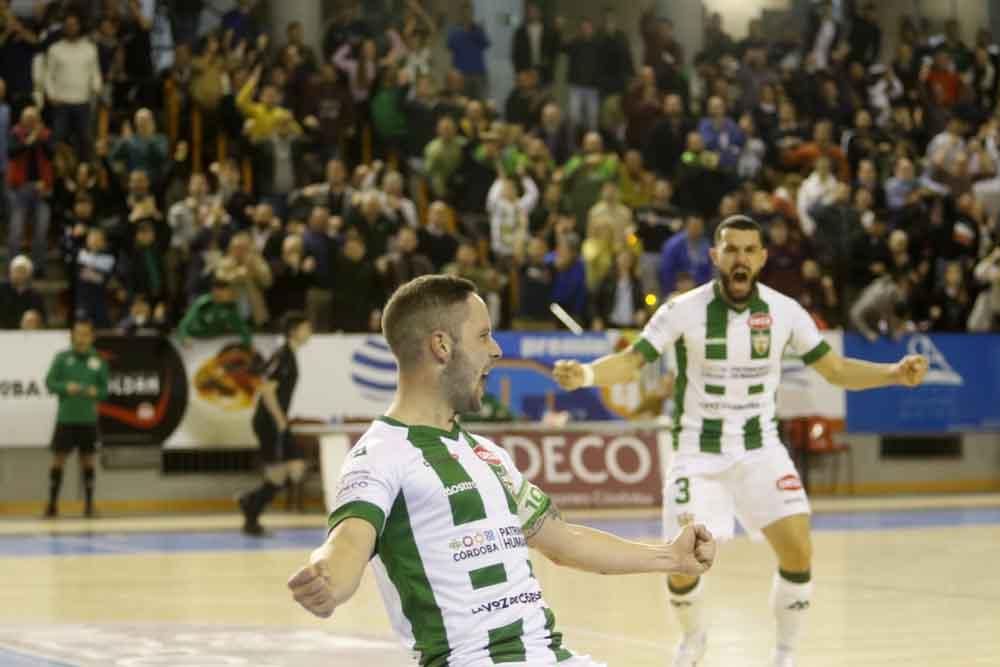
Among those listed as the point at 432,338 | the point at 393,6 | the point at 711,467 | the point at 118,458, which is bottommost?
the point at 118,458

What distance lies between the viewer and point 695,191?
86.5ft

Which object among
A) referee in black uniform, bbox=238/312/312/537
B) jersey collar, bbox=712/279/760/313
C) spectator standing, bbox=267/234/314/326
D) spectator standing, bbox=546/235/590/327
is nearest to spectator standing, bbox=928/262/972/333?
spectator standing, bbox=546/235/590/327

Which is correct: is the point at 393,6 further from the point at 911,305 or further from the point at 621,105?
the point at 911,305

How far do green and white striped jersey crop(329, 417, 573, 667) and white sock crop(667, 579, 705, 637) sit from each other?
4.85m

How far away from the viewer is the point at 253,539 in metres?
19.4

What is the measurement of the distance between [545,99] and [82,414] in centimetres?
924

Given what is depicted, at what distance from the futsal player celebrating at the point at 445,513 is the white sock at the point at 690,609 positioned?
4.75 metres

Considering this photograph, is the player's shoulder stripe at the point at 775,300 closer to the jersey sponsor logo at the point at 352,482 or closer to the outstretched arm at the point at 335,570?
the jersey sponsor logo at the point at 352,482

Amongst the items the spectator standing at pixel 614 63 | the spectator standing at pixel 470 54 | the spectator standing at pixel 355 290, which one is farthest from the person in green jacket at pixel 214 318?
the spectator standing at pixel 614 63

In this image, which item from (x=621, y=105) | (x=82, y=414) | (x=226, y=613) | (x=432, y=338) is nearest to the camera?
(x=432, y=338)

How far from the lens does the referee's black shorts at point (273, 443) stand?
2011 cm

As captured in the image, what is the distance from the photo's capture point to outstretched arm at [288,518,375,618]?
4.69m

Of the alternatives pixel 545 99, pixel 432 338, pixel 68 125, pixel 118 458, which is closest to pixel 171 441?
pixel 118 458

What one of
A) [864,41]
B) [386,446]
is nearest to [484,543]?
[386,446]
